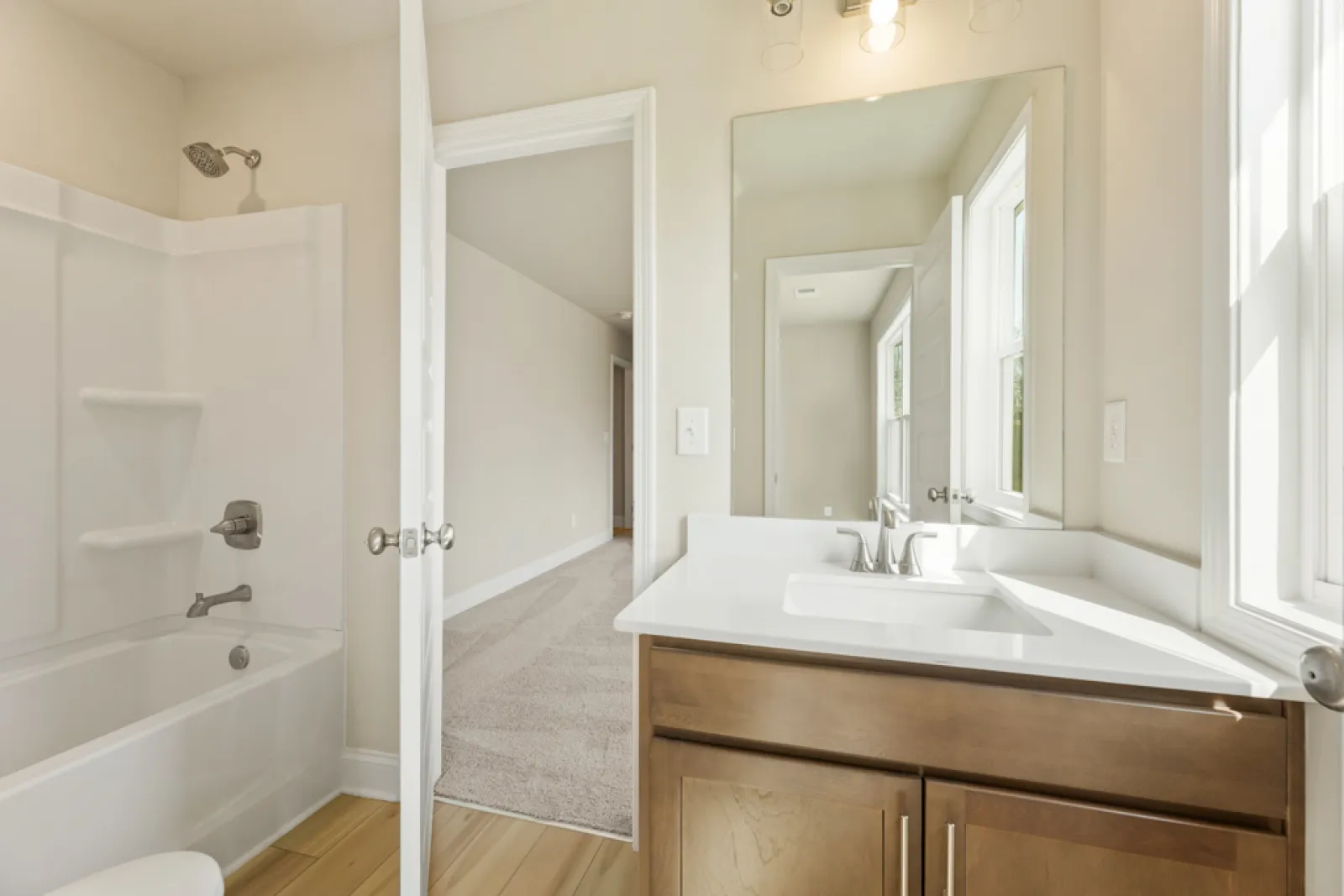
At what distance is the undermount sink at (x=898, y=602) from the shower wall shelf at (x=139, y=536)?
6.99ft

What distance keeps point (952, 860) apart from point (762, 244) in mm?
1347

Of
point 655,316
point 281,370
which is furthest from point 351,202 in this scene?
point 655,316

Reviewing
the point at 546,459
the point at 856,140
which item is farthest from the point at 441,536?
the point at 546,459

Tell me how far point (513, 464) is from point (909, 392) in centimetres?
347

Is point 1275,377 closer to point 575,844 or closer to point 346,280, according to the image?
point 575,844

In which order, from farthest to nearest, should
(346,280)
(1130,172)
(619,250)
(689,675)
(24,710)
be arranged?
(619,250), (346,280), (24,710), (1130,172), (689,675)

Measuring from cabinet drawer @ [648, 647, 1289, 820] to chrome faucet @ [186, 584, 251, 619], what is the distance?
1.72 metres

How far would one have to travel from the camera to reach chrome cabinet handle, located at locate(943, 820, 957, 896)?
79 cm

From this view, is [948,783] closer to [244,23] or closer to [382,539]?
[382,539]

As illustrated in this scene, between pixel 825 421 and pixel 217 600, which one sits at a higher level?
pixel 825 421

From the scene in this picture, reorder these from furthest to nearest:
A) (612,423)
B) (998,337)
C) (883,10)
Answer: (612,423) < (998,337) < (883,10)

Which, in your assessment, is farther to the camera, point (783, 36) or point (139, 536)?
point (139, 536)

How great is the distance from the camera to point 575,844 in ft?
5.12

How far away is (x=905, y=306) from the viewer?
1.43m
